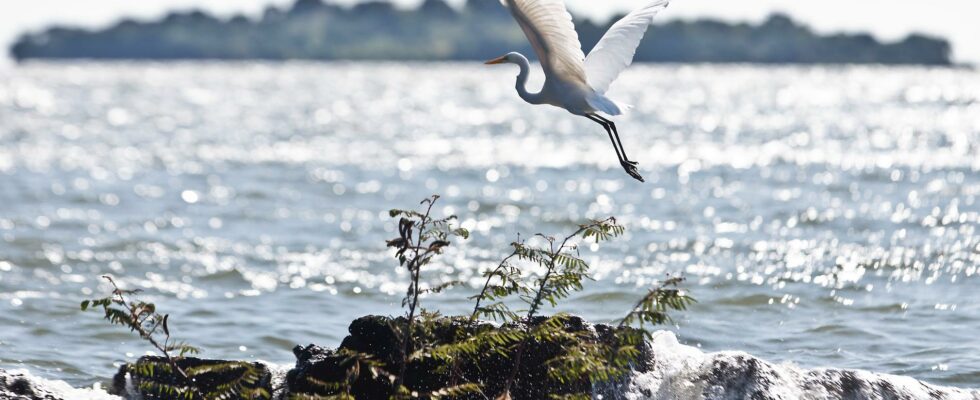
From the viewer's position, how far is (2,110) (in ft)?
185

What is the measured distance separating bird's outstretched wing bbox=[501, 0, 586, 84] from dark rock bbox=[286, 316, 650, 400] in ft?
5.60

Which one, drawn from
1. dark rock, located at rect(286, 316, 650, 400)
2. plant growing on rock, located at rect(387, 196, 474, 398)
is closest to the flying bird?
plant growing on rock, located at rect(387, 196, 474, 398)

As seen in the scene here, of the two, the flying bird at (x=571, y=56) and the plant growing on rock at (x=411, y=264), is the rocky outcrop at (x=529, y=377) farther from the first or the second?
the flying bird at (x=571, y=56)

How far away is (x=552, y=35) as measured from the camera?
7875 millimetres

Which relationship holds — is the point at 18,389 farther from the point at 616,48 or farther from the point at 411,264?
the point at 616,48

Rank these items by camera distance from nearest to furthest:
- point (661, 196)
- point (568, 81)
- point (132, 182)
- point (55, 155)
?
point (568, 81) < point (661, 196) < point (132, 182) < point (55, 155)

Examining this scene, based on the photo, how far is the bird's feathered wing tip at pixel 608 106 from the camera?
8016mm

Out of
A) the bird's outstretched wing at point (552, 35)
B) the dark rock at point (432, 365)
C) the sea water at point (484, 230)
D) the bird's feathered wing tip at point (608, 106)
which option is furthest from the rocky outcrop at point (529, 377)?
the sea water at point (484, 230)

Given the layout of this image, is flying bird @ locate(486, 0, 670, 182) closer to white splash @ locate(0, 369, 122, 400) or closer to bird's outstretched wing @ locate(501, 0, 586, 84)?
bird's outstretched wing @ locate(501, 0, 586, 84)

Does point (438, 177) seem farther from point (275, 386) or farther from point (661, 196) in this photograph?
point (275, 386)

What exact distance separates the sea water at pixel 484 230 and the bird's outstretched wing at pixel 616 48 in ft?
9.57

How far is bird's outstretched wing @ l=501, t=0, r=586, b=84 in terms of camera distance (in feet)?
24.9

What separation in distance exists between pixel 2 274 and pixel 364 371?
29.9 ft

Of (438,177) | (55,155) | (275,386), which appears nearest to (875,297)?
(275,386)
